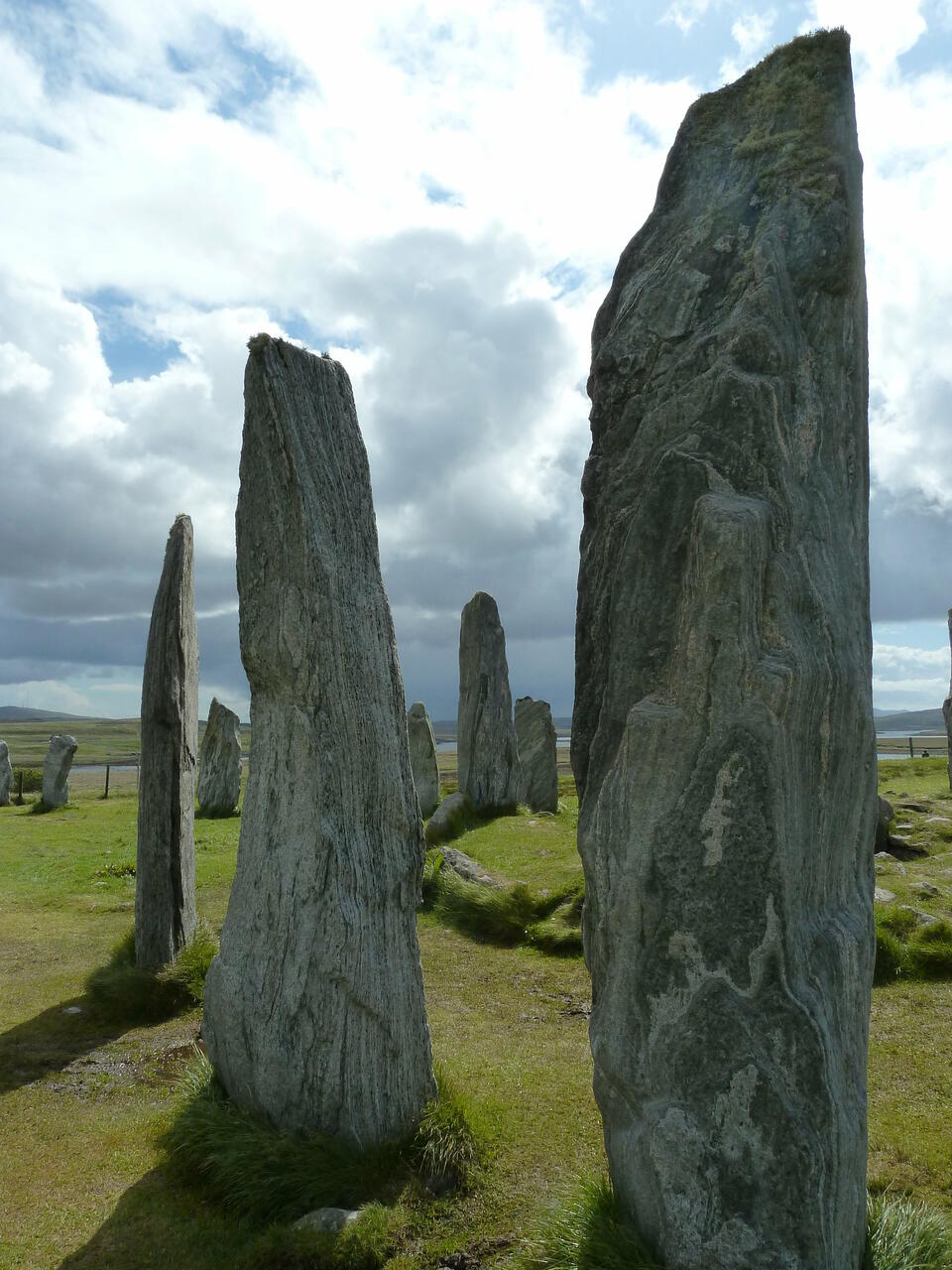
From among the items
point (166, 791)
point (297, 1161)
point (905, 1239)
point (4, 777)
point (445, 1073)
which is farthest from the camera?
point (4, 777)

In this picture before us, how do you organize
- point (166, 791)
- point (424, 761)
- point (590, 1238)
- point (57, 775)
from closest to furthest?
point (590, 1238), point (166, 791), point (424, 761), point (57, 775)

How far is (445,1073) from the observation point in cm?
582

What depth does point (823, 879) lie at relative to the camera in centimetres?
385

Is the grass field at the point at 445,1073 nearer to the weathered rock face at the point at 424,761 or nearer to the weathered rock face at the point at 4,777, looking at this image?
the weathered rock face at the point at 424,761

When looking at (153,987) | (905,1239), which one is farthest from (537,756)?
(905,1239)

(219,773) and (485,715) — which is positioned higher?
(485,715)

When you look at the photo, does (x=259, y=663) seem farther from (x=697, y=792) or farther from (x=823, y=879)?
(x=823, y=879)

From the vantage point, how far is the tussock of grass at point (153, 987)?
805 centimetres

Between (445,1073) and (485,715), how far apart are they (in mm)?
12323

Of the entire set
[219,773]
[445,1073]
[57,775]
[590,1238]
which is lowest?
[445,1073]

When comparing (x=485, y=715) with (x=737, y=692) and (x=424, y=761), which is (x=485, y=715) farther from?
(x=737, y=692)

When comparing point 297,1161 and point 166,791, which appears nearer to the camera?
point 297,1161

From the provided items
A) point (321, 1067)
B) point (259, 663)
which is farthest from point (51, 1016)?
point (259, 663)

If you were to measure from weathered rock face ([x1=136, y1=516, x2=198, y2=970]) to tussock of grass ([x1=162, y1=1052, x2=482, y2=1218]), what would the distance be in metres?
3.18
